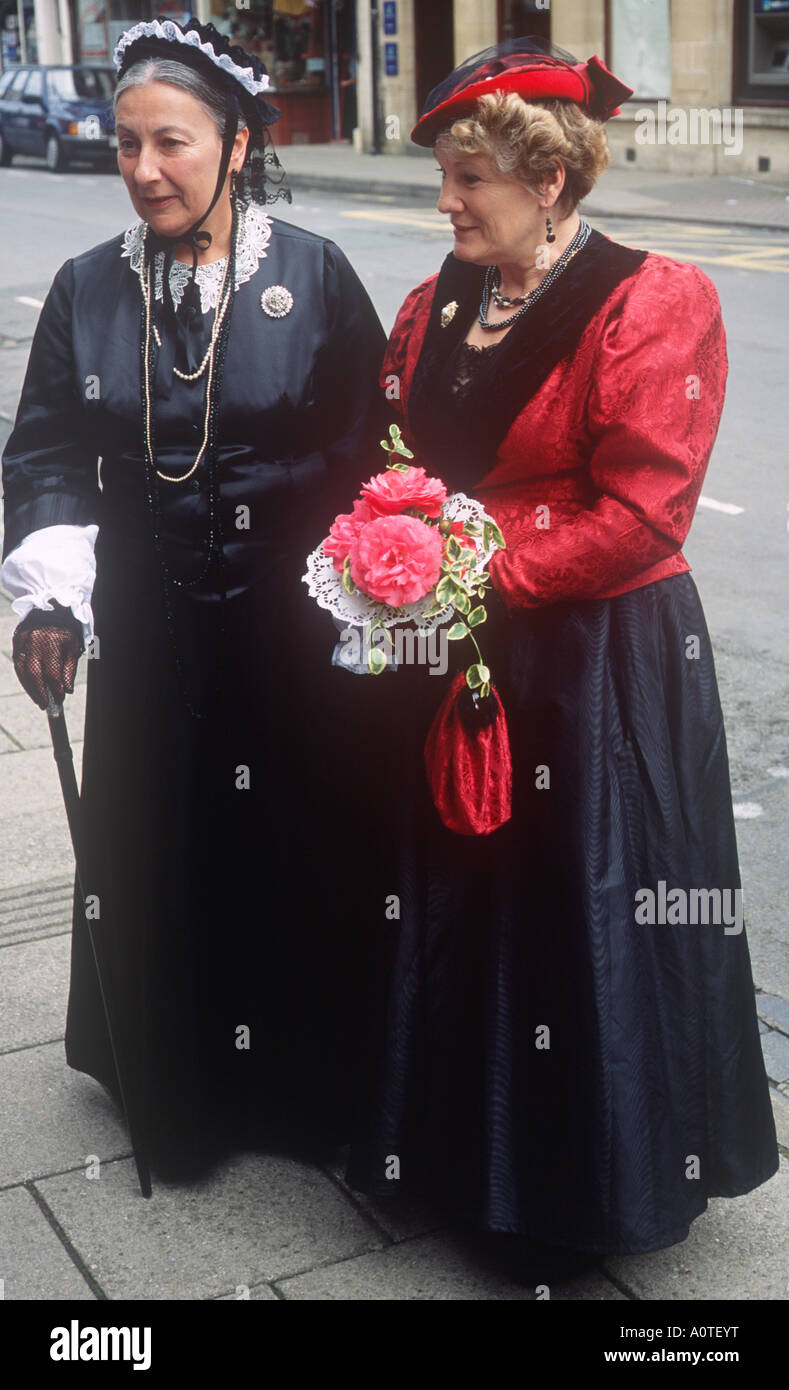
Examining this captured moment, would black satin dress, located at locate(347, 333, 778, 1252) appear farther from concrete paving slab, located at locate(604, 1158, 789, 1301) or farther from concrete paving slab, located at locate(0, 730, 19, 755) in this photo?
concrete paving slab, located at locate(0, 730, 19, 755)

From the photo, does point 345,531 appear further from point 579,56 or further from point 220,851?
point 579,56

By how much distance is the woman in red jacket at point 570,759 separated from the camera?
8.32 feet

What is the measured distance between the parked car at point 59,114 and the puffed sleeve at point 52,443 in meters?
23.0

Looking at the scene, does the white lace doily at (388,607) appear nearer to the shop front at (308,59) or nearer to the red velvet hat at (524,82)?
the red velvet hat at (524,82)

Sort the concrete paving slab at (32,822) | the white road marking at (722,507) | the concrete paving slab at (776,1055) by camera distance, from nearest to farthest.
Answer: the concrete paving slab at (776,1055) < the concrete paving slab at (32,822) < the white road marking at (722,507)

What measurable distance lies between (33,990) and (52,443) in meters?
1.38

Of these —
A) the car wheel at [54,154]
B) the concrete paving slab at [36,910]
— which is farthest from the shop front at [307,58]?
the concrete paving slab at [36,910]

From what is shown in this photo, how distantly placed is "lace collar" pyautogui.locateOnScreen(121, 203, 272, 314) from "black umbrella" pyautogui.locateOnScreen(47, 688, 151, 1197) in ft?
2.44

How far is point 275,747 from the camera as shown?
3.02 m

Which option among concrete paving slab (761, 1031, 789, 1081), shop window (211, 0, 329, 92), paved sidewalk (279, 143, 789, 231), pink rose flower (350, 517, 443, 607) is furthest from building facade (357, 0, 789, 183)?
pink rose flower (350, 517, 443, 607)

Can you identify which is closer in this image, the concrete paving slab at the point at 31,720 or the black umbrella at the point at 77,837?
the black umbrella at the point at 77,837

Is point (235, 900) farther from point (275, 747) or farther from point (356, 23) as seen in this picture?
point (356, 23)

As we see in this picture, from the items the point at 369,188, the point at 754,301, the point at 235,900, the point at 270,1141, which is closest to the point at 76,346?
the point at 235,900

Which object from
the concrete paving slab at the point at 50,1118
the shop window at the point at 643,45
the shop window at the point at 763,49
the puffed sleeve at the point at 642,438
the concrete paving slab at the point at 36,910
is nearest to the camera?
the puffed sleeve at the point at 642,438
